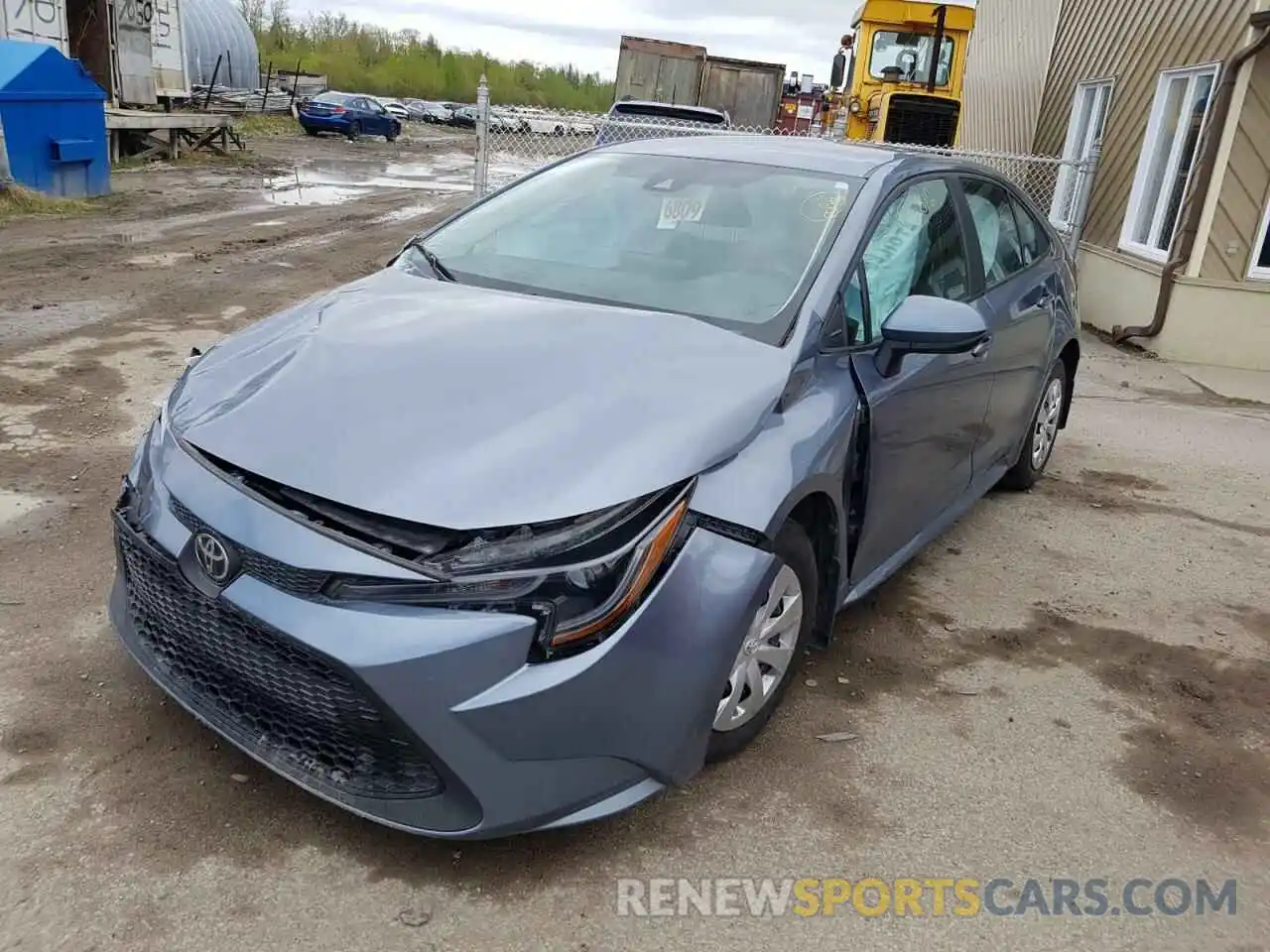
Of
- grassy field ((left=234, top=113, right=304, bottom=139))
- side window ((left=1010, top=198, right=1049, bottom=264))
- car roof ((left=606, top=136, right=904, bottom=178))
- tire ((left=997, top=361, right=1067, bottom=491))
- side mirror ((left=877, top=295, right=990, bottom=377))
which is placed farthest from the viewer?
grassy field ((left=234, top=113, right=304, bottom=139))

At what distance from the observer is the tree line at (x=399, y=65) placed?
70312 mm

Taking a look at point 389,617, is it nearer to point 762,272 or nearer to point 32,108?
point 762,272

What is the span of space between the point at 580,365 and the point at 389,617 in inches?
34.7

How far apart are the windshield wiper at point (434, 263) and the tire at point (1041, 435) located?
3.05 metres

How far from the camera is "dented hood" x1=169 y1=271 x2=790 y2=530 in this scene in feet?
7.52

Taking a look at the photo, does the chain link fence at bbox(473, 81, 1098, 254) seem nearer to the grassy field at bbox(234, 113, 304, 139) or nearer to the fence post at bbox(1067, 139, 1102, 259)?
the fence post at bbox(1067, 139, 1102, 259)

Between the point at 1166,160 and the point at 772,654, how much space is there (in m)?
9.51

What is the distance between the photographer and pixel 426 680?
215 centimetres

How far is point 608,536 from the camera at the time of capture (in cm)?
231

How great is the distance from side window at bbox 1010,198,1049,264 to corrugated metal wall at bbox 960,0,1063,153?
406 inches

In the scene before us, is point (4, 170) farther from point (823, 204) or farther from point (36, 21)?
point (823, 204)

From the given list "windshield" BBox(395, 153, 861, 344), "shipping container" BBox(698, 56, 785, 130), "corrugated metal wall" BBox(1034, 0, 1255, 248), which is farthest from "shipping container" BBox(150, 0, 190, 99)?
"windshield" BBox(395, 153, 861, 344)

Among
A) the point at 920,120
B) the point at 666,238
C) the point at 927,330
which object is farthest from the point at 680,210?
the point at 920,120

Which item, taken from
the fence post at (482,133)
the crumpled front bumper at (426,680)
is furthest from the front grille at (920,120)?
the crumpled front bumper at (426,680)
